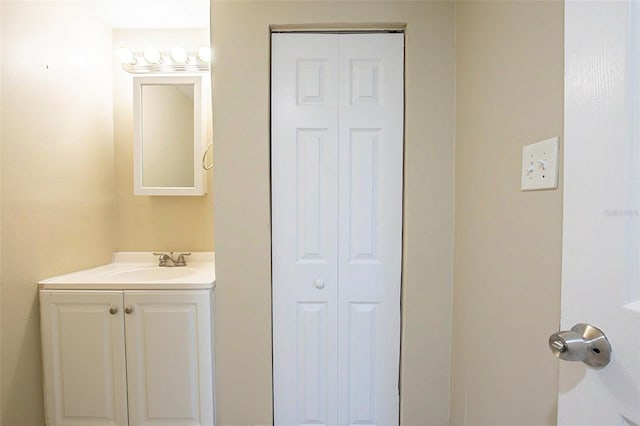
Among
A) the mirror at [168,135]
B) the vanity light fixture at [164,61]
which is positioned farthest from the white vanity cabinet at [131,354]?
the vanity light fixture at [164,61]

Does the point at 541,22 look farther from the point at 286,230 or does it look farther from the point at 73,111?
the point at 73,111

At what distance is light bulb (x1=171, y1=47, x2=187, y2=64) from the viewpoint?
1.63 metres

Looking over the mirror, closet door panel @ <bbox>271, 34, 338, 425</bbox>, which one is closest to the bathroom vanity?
closet door panel @ <bbox>271, 34, 338, 425</bbox>

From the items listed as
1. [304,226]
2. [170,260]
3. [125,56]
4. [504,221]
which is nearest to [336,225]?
[304,226]

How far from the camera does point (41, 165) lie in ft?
4.44

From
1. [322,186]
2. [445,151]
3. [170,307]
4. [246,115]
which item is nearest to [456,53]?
[445,151]

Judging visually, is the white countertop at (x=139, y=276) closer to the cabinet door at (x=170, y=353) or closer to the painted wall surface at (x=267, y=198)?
the cabinet door at (x=170, y=353)

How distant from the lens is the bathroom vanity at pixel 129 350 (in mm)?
1326

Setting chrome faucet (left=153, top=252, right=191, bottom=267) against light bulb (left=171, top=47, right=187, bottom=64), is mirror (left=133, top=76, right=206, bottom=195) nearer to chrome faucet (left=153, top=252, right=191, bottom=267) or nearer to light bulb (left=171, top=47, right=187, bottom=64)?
light bulb (left=171, top=47, right=187, bottom=64)

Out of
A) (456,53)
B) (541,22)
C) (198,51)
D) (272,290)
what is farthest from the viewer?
(198,51)

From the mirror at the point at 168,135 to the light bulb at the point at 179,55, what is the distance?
0.33 feet

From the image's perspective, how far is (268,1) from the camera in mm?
1280

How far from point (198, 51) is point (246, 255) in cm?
121

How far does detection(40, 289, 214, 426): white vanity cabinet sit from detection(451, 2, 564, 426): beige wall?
110 centimetres
